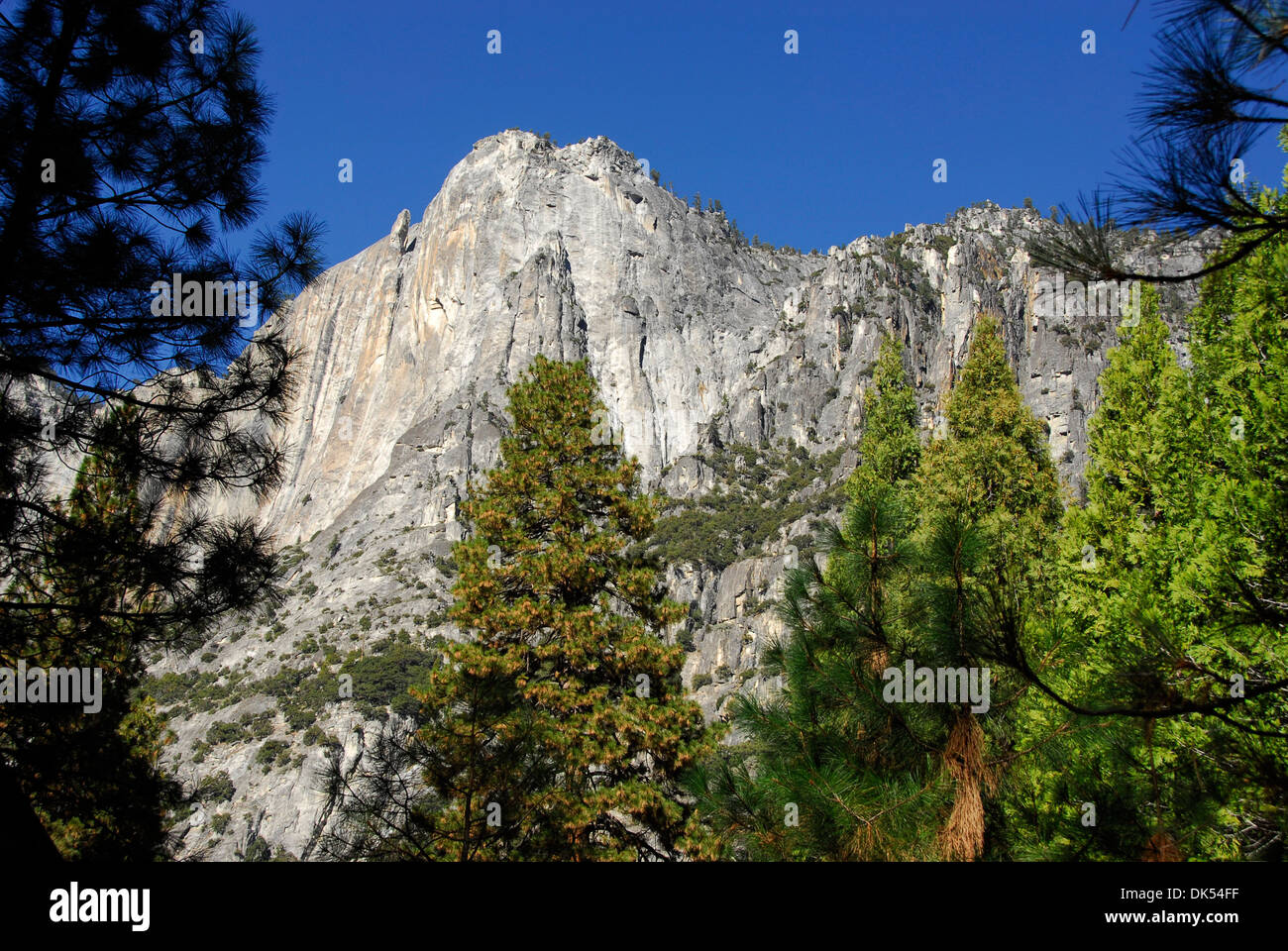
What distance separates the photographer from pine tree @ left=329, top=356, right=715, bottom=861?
356 inches

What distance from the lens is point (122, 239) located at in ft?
19.9

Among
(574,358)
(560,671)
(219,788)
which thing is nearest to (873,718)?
(560,671)

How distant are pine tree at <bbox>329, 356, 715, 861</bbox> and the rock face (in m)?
49.7

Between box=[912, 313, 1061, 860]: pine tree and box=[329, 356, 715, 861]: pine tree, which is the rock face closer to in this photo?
box=[912, 313, 1061, 860]: pine tree

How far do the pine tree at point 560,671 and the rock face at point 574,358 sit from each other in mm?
49677

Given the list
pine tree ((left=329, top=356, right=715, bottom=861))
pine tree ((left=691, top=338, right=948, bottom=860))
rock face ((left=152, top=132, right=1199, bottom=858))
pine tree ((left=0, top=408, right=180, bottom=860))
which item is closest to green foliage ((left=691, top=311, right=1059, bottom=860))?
pine tree ((left=691, top=338, right=948, bottom=860))

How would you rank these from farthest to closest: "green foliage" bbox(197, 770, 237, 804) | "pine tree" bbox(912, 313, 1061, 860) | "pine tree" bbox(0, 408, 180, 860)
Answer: "green foliage" bbox(197, 770, 237, 804)
"pine tree" bbox(0, 408, 180, 860)
"pine tree" bbox(912, 313, 1061, 860)

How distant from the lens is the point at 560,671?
39.8ft

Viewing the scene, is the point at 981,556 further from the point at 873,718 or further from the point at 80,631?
the point at 80,631

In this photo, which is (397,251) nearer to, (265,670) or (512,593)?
(265,670)

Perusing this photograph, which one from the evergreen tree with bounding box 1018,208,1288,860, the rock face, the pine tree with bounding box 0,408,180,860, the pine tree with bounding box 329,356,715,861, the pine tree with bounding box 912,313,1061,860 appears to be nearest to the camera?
the evergreen tree with bounding box 1018,208,1288,860

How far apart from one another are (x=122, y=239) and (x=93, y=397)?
3.90ft

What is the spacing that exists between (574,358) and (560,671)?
3979 inches
